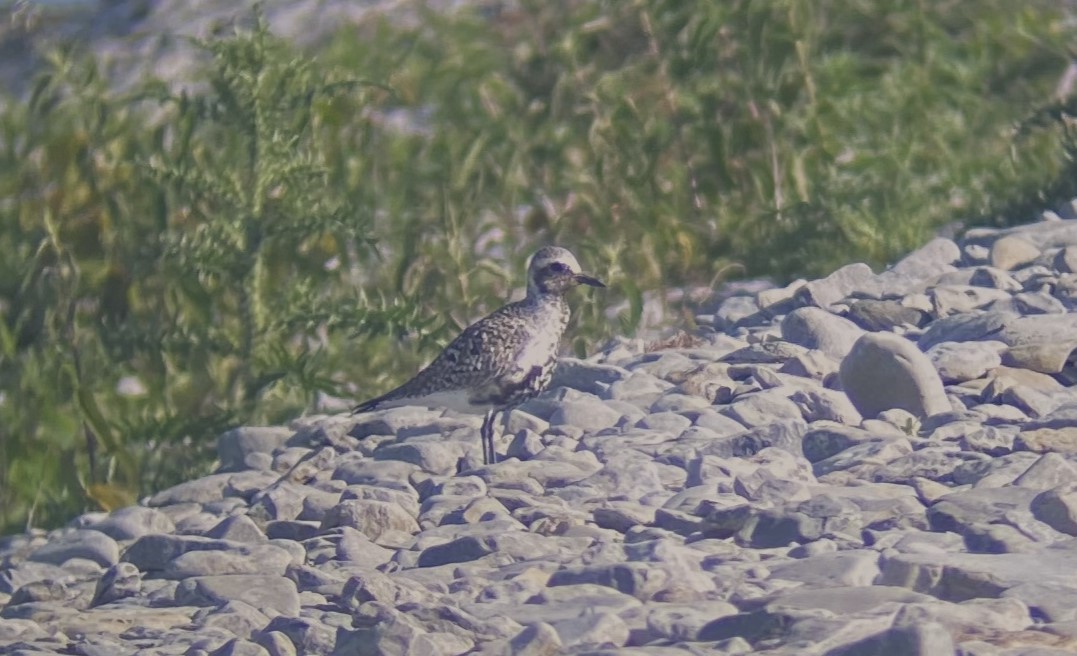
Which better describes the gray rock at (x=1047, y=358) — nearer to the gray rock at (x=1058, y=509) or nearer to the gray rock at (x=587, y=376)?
the gray rock at (x=587, y=376)

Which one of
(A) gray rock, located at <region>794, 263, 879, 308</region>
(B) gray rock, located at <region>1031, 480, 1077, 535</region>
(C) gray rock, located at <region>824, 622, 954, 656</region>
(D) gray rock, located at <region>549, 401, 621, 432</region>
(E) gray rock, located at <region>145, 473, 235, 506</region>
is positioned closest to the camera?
(C) gray rock, located at <region>824, 622, 954, 656</region>

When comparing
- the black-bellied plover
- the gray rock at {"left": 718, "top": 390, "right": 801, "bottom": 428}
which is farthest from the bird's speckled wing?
the gray rock at {"left": 718, "top": 390, "right": 801, "bottom": 428}

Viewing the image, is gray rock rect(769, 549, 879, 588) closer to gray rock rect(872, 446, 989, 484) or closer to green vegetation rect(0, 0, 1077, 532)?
gray rock rect(872, 446, 989, 484)

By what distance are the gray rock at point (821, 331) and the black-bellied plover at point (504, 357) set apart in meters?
0.68

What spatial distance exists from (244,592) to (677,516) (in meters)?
1.09

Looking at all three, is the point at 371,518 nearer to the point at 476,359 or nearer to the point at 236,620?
the point at 236,620

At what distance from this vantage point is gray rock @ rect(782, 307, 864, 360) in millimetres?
6711

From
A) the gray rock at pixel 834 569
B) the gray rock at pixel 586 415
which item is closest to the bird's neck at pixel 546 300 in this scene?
the gray rock at pixel 586 415

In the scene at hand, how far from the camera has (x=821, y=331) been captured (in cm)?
675

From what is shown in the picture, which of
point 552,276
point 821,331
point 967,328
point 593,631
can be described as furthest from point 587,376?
point 593,631

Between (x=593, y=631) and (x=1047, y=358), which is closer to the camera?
(x=593, y=631)

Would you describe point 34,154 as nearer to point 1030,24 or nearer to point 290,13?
point 1030,24

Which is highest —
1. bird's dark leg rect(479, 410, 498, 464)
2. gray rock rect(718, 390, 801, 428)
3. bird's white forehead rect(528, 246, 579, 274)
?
bird's white forehead rect(528, 246, 579, 274)

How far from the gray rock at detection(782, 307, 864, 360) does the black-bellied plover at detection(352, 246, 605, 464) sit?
2.25ft
